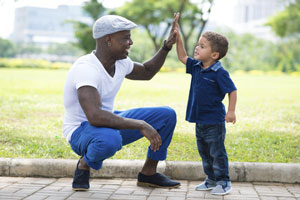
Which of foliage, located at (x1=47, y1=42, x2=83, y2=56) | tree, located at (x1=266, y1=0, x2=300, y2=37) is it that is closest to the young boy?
tree, located at (x1=266, y1=0, x2=300, y2=37)

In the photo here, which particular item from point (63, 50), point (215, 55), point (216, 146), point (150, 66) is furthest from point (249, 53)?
point (216, 146)

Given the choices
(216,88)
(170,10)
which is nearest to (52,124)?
(216,88)

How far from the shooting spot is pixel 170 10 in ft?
134

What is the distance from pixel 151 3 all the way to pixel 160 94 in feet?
106

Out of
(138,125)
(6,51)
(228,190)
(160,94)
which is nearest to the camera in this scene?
(138,125)

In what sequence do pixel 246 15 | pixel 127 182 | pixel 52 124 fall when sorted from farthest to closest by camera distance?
1. pixel 246 15
2. pixel 52 124
3. pixel 127 182

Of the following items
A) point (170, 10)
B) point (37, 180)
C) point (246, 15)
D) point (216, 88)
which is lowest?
point (37, 180)

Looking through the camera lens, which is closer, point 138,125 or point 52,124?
point 138,125

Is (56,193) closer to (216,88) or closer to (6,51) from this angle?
(216,88)

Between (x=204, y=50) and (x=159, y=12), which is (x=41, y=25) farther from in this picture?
(x=204, y=50)

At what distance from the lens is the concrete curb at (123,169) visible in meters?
4.29

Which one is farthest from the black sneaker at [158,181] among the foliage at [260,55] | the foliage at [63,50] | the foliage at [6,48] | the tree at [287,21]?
the foliage at [63,50]

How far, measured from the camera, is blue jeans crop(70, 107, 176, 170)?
11.9ft

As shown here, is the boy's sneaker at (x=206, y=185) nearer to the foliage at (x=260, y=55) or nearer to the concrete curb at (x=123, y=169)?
the concrete curb at (x=123, y=169)
